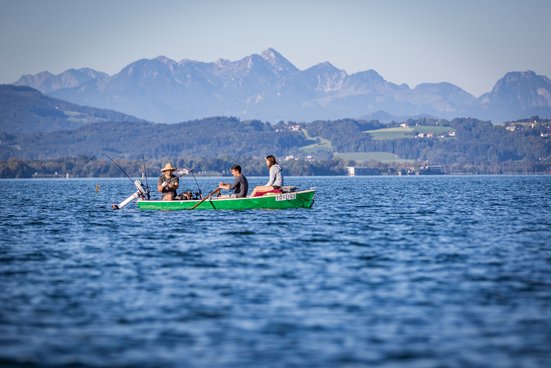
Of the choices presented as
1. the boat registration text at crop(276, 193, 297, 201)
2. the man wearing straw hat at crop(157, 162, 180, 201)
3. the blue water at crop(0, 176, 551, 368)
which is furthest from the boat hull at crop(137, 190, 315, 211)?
the blue water at crop(0, 176, 551, 368)

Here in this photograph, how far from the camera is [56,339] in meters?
15.8

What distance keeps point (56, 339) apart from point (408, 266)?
11.3m

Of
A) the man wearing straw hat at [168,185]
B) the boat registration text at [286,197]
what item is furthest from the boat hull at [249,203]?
the man wearing straw hat at [168,185]

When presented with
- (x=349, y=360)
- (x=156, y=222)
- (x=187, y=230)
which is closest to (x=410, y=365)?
(x=349, y=360)

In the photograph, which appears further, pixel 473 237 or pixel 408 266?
pixel 473 237

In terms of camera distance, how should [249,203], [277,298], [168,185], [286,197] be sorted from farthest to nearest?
[168,185] → [286,197] → [249,203] → [277,298]

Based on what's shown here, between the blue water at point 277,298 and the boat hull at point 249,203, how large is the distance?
9225mm

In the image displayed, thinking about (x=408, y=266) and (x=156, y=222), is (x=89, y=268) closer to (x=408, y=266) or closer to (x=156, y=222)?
(x=408, y=266)

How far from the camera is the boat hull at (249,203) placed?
45219 millimetres

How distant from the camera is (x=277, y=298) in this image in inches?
762

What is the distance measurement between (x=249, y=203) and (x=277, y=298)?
85.5 feet

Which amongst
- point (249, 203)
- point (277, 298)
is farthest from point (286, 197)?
point (277, 298)

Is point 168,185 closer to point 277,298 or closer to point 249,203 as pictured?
point 249,203

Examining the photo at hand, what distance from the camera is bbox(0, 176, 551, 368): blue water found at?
1473cm
